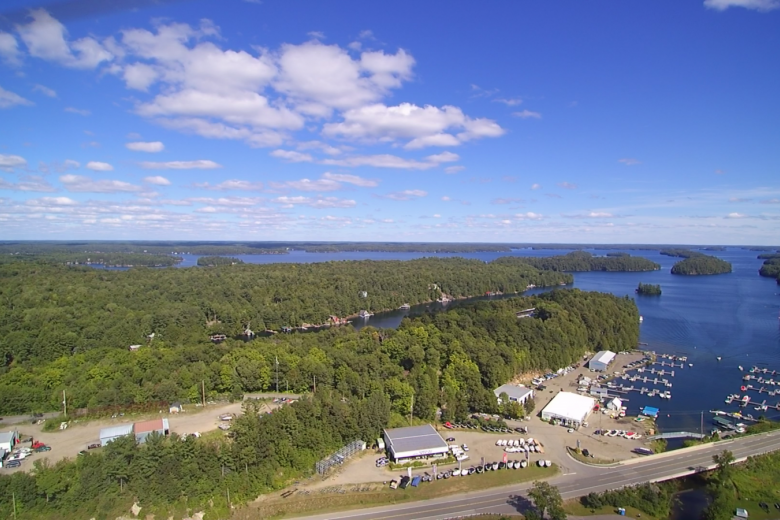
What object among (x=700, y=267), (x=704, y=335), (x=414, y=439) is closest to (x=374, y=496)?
(x=414, y=439)

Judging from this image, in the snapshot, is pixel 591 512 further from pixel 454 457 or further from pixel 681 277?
pixel 681 277

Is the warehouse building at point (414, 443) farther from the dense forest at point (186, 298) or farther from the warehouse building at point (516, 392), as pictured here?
the dense forest at point (186, 298)

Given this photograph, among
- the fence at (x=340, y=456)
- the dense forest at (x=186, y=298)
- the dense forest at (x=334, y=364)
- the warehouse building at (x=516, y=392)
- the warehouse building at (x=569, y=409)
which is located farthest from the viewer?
the dense forest at (x=186, y=298)

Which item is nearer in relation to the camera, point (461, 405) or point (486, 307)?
point (461, 405)

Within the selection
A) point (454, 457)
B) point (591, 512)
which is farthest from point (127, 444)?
point (591, 512)

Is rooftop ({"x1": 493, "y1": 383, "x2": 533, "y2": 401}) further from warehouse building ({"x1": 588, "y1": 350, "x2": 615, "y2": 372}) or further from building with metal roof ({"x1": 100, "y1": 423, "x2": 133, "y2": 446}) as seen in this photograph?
building with metal roof ({"x1": 100, "y1": 423, "x2": 133, "y2": 446})

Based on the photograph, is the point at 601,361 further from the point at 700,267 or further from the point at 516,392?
the point at 700,267

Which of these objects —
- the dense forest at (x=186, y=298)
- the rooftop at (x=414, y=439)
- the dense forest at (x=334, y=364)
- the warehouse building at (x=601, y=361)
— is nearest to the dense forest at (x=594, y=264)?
the dense forest at (x=186, y=298)
